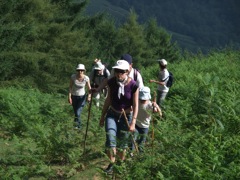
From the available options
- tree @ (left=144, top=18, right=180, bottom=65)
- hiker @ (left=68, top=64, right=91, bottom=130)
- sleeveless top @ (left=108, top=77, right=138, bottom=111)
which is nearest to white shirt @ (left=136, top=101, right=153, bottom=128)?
sleeveless top @ (left=108, top=77, right=138, bottom=111)

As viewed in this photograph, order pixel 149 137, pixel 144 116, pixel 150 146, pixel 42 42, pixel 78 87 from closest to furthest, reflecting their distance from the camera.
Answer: pixel 149 137 < pixel 150 146 < pixel 144 116 < pixel 78 87 < pixel 42 42

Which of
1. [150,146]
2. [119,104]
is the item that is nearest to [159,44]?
[119,104]

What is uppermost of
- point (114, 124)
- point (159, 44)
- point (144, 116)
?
point (114, 124)

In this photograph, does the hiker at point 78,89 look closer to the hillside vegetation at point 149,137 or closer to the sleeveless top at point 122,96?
the hillside vegetation at point 149,137

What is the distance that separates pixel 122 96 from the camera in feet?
22.3

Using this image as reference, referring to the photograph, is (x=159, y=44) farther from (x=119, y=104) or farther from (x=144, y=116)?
(x=119, y=104)

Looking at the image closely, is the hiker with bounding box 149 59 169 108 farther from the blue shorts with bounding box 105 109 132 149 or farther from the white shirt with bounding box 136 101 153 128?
the blue shorts with bounding box 105 109 132 149

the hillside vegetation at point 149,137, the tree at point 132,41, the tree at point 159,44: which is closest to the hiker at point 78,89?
the hillside vegetation at point 149,137

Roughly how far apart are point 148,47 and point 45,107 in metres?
63.9

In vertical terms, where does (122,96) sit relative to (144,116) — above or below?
above

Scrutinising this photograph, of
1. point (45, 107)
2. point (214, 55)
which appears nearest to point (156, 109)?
point (45, 107)

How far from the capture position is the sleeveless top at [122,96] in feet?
22.1

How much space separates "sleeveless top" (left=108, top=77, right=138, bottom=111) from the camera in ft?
22.1

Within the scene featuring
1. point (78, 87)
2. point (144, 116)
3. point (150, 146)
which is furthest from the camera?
point (78, 87)
